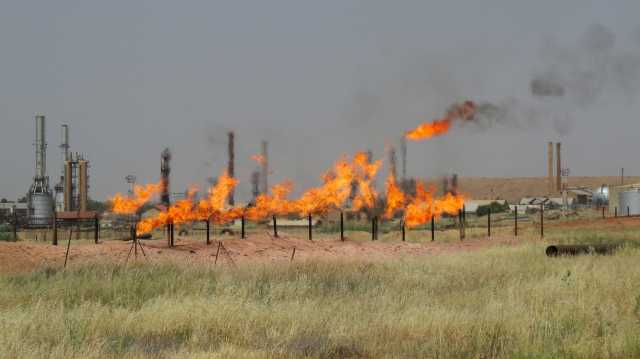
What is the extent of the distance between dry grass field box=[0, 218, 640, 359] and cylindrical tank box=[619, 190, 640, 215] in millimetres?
52377

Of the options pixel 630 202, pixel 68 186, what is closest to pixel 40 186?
pixel 68 186

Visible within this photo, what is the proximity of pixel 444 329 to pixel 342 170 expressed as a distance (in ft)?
125

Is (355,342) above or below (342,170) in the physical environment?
below

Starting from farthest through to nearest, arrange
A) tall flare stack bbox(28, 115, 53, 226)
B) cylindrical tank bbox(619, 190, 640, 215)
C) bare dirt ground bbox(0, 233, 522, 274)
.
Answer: tall flare stack bbox(28, 115, 53, 226) → cylindrical tank bbox(619, 190, 640, 215) → bare dirt ground bbox(0, 233, 522, 274)

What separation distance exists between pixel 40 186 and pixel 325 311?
3043 inches

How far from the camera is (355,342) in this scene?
10.5 m

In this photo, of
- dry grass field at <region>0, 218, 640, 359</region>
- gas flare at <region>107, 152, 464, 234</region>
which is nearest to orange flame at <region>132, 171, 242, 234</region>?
gas flare at <region>107, 152, 464, 234</region>

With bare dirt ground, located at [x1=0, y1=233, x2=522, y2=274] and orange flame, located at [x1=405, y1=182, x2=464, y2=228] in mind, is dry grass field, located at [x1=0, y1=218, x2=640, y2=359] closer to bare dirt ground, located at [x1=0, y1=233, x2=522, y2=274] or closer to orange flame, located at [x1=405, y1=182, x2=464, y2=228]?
bare dirt ground, located at [x1=0, y1=233, x2=522, y2=274]

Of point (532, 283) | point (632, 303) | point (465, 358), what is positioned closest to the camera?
point (465, 358)

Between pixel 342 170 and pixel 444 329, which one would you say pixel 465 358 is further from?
pixel 342 170

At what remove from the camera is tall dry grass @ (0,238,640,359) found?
9.78 metres

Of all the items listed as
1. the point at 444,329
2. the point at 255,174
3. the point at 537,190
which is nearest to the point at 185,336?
the point at 444,329

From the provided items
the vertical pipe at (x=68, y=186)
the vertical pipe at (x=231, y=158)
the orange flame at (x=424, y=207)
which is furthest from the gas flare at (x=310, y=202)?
the vertical pipe at (x=68, y=186)

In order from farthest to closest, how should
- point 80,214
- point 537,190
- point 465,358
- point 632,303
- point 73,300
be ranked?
1. point 537,190
2. point 80,214
3. point 73,300
4. point 632,303
5. point 465,358
